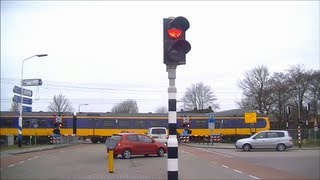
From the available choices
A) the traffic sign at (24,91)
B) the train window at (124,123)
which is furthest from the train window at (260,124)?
the traffic sign at (24,91)

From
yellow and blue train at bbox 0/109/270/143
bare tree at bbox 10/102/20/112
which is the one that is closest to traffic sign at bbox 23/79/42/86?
bare tree at bbox 10/102/20/112

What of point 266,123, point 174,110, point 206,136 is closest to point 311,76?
point 266,123

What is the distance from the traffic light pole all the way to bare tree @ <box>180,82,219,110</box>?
97.6m

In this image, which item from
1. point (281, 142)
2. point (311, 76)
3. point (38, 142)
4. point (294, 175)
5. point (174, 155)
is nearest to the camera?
point (174, 155)

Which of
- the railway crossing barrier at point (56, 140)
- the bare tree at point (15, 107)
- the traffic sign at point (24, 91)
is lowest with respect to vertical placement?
the railway crossing barrier at point (56, 140)

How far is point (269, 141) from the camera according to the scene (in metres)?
35.7

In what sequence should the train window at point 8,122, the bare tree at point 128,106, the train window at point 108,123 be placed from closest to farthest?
1. the train window at point 8,122
2. the train window at point 108,123
3. the bare tree at point 128,106

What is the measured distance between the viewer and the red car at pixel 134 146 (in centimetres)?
2617

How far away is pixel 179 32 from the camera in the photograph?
869 cm

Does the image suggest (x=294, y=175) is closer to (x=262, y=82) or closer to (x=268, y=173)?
(x=268, y=173)

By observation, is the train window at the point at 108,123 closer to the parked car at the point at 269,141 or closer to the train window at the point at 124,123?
the train window at the point at 124,123

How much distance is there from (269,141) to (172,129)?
28.3 meters

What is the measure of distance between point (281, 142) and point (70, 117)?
28.7 metres

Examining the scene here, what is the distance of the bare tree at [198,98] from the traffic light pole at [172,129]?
320ft
